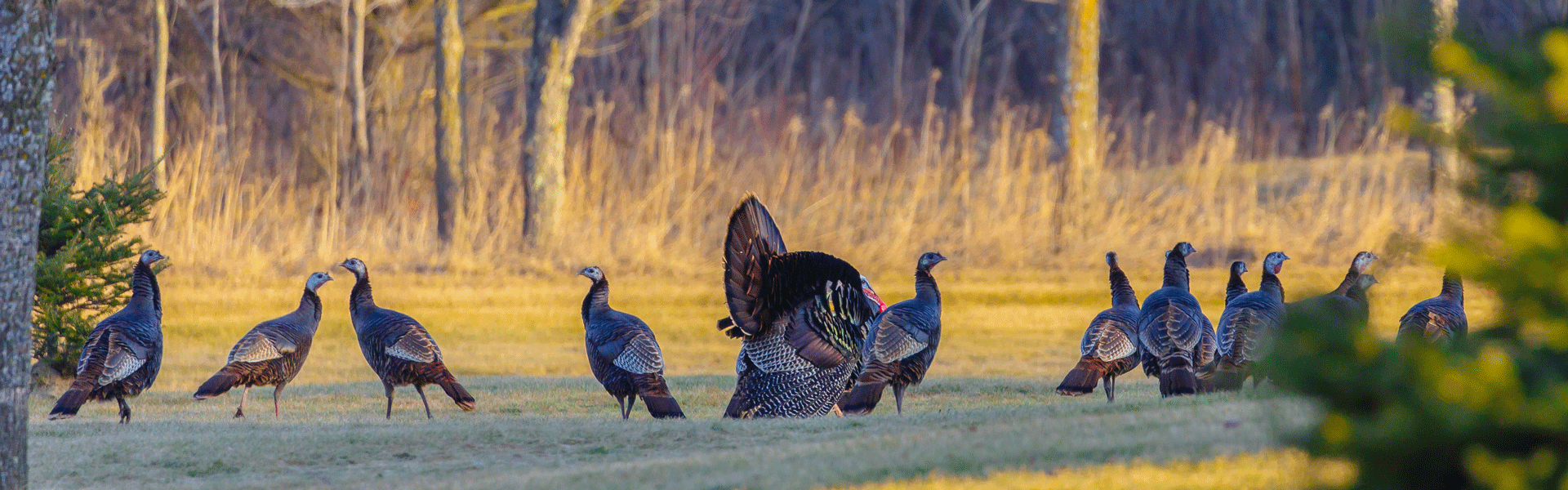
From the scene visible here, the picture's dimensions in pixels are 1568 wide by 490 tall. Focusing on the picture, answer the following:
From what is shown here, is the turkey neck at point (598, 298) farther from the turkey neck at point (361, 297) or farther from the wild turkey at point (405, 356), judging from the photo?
the turkey neck at point (361, 297)

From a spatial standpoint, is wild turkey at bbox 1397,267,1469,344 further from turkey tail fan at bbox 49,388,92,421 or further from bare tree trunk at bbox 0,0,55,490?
turkey tail fan at bbox 49,388,92,421

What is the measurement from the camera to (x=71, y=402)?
6930 mm

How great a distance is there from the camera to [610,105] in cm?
1602

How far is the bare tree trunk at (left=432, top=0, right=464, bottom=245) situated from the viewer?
15.4 meters

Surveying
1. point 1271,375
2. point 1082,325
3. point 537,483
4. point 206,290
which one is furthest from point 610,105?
point 1271,375

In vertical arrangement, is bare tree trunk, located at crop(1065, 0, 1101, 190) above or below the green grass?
above

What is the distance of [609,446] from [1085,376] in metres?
2.69

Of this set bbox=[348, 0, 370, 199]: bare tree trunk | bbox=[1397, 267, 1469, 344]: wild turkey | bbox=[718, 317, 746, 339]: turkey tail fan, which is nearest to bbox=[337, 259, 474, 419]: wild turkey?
bbox=[718, 317, 746, 339]: turkey tail fan

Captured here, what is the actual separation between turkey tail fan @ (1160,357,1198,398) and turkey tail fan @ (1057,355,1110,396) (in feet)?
1.27

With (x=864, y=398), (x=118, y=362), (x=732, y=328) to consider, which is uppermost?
(x=732, y=328)

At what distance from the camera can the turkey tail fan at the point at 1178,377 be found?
6816mm

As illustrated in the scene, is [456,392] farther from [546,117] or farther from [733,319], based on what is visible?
[546,117]

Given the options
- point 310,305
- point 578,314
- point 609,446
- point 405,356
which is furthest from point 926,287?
point 578,314

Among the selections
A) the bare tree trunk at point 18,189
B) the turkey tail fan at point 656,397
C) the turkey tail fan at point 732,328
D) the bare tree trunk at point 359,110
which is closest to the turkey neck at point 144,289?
the turkey tail fan at point 656,397
